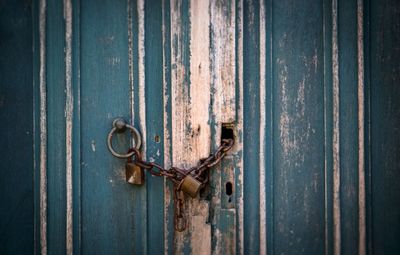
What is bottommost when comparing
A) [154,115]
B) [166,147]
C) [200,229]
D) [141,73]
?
[200,229]

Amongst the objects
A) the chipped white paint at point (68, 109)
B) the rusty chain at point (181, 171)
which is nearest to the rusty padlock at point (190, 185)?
the rusty chain at point (181, 171)

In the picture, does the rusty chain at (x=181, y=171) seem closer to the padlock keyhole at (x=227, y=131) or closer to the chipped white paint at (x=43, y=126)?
the padlock keyhole at (x=227, y=131)

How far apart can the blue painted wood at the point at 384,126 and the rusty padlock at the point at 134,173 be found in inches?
29.0

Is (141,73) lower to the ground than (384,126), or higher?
higher

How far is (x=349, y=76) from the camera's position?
3.86 ft

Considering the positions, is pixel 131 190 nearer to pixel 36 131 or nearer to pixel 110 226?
pixel 110 226

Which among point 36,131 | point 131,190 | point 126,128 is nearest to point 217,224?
point 131,190

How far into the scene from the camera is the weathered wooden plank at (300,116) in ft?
3.92

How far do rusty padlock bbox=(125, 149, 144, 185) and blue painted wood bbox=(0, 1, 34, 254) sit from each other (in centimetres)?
35

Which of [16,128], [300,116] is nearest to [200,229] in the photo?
[300,116]

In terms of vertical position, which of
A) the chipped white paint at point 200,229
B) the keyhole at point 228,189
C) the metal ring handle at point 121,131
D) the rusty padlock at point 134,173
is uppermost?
the metal ring handle at point 121,131

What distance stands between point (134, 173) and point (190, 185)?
206mm

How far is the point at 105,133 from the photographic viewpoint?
48.6 inches

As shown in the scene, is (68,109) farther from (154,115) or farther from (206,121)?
(206,121)
